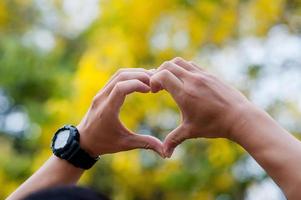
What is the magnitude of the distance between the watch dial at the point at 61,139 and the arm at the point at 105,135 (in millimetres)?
23

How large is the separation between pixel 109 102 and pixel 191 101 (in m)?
0.16

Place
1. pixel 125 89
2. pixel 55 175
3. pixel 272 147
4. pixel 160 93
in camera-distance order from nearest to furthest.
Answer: pixel 272 147 < pixel 125 89 < pixel 55 175 < pixel 160 93

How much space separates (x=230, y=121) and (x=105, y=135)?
0.25 metres

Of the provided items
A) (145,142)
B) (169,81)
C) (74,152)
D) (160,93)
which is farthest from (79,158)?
(160,93)

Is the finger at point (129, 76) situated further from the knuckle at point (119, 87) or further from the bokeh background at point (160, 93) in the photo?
the bokeh background at point (160, 93)

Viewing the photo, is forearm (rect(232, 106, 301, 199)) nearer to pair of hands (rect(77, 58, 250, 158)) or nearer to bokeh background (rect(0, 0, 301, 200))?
pair of hands (rect(77, 58, 250, 158))

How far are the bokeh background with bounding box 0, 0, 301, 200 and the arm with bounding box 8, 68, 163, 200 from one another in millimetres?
2493

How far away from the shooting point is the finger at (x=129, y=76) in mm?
1202

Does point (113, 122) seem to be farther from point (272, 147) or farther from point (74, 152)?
point (272, 147)

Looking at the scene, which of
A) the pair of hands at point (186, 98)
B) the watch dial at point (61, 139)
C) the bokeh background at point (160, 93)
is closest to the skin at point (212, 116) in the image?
the pair of hands at point (186, 98)

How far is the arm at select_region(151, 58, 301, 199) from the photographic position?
107cm

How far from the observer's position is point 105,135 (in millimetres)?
1280

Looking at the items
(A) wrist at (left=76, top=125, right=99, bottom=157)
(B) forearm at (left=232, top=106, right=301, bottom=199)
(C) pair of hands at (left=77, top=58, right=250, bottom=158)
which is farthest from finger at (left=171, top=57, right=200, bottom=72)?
(A) wrist at (left=76, top=125, right=99, bottom=157)

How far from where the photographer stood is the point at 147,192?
20.6 feet
